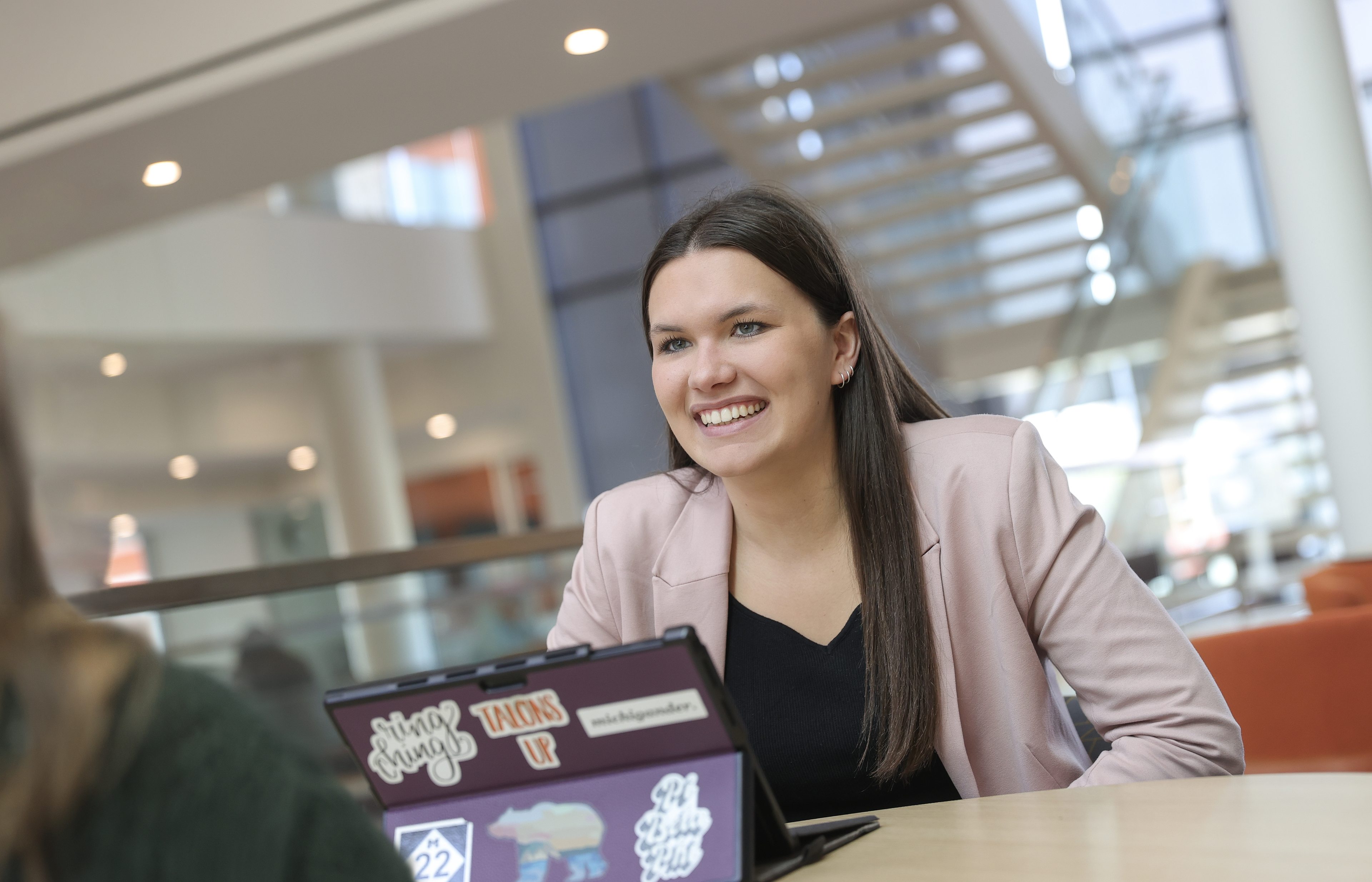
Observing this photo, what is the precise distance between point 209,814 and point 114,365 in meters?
8.78

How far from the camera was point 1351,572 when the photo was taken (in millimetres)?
2877

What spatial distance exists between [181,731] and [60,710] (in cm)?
5

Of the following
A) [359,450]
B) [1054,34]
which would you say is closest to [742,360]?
[1054,34]

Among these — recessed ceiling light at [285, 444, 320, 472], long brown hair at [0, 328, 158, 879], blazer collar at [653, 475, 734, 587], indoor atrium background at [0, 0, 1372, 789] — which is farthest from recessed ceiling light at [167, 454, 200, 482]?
long brown hair at [0, 328, 158, 879]

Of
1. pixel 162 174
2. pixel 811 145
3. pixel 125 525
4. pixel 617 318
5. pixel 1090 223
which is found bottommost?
pixel 125 525

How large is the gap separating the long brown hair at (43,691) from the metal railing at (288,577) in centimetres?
205

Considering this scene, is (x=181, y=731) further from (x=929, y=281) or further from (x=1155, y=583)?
(x=929, y=281)

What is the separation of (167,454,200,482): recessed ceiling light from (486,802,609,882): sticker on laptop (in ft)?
31.1

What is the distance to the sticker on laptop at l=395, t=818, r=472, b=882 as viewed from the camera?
108 centimetres

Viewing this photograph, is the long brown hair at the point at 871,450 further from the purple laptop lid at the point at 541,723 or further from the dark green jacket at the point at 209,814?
the dark green jacket at the point at 209,814

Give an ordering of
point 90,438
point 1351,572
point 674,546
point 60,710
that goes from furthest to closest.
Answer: point 90,438 → point 1351,572 → point 674,546 → point 60,710

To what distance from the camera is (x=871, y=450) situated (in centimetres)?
175

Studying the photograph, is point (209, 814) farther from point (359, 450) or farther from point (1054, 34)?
point (359, 450)

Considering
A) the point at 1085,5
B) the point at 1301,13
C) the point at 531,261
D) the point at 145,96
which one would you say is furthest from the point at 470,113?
the point at 531,261
